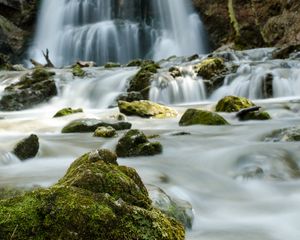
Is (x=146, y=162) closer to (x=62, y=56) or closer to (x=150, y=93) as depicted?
(x=150, y=93)

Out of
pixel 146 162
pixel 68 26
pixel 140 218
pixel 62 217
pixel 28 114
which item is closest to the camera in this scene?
pixel 62 217

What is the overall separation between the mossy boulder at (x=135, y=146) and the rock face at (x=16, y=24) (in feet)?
93.2

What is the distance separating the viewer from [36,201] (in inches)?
92.4

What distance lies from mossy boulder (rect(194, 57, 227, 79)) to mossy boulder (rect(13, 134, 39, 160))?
1030 cm

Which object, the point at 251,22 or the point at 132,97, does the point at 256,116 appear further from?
the point at 251,22

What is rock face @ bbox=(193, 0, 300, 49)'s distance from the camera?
24359 millimetres

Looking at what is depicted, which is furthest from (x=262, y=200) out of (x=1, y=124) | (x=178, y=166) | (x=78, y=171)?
(x=1, y=124)

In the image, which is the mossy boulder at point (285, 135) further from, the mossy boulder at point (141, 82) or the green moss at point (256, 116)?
the mossy boulder at point (141, 82)

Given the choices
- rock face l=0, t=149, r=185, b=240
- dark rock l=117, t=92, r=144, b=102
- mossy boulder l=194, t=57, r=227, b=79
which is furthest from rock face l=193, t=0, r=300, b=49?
rock face l=0, t=149, r=185, b=240

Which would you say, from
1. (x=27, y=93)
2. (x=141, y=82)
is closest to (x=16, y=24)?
(x=27, y=93)

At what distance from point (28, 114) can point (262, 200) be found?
10.9m

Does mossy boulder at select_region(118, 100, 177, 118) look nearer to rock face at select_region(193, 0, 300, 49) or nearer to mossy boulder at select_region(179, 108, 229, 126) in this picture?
mossy boulder at select_region(179, 108, 229, 126)

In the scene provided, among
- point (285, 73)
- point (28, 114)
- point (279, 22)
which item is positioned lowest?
point (28, 114)

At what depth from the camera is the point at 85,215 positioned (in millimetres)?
2260
